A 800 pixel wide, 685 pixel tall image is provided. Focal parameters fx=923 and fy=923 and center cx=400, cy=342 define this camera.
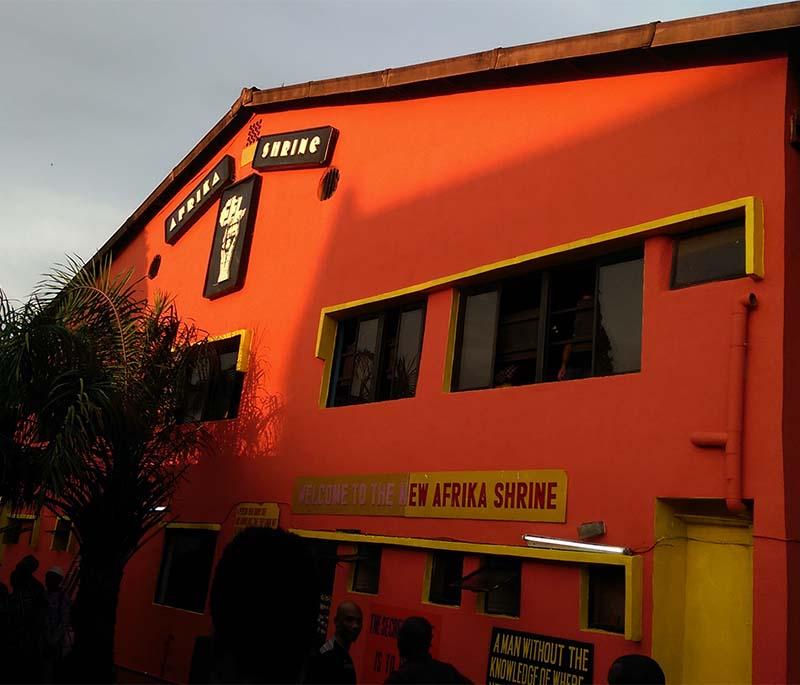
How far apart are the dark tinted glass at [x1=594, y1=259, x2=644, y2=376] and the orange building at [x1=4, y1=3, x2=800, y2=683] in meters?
0.02

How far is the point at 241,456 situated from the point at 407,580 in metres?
3.89

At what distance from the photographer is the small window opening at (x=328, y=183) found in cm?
1246

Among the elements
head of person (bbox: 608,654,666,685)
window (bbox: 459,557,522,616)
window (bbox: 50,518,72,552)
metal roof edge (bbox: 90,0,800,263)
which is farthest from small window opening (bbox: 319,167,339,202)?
head of person (bbox: 608,654,666,685)

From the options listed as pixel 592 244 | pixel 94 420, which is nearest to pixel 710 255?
pixel 592 244

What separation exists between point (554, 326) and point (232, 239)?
683 centimetres

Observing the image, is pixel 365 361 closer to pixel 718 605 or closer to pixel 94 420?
pixel 94 420

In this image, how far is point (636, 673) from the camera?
168 inches

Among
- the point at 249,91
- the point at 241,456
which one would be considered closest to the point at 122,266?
the point at 249,91

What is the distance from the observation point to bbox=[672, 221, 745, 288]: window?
750 centimetres

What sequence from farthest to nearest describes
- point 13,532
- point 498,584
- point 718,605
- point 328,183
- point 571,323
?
point 13,532 → point 328,183 → point 571,323 → point 498,584 → point 718,605

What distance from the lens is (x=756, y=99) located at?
25.1 ft

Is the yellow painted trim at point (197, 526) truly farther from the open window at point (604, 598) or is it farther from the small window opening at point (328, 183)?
the open window at point (604, 598)

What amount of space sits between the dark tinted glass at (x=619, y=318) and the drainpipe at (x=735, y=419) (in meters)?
1.06

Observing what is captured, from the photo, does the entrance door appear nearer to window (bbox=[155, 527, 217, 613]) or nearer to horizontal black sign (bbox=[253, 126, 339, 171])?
window (bbox=[155, 527, 217, 613])
